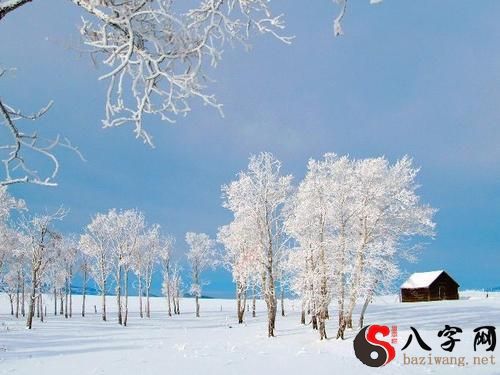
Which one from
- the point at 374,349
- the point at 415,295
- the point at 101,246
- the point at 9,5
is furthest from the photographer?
the point at 415,295

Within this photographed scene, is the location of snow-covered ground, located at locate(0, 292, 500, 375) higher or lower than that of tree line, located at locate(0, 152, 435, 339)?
lower

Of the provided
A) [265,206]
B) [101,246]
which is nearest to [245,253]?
[265,206]

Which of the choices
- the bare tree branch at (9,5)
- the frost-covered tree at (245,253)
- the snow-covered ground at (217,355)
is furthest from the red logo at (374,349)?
the bare tree branch at (9,5)

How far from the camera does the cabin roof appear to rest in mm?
58969

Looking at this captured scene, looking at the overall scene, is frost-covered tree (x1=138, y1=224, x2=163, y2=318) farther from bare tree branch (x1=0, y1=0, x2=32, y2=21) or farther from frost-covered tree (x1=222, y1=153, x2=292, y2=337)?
bare tree branch (x1=0, y1=0, x2=32, y2=21)

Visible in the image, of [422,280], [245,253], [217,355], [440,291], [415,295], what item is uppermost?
[245,253]

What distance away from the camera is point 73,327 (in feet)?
118

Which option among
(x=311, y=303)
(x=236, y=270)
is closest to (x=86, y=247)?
(x=236, y=270)

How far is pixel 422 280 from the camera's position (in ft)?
199

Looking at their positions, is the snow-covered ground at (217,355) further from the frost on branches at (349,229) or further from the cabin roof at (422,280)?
the cabin roof at (422,280)

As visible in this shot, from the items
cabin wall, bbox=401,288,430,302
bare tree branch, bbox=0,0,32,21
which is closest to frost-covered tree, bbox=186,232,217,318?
cabin wall, bbox=401,288,430,302

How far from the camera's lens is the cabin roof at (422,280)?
5897 cm

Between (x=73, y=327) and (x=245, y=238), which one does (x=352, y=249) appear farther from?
(x=73, y=327)

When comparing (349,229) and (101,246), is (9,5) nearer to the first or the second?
(349,229)
